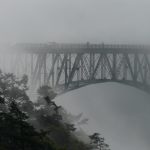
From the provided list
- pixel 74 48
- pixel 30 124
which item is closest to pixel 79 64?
pixel 74 48

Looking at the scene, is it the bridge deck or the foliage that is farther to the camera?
the bridge deck

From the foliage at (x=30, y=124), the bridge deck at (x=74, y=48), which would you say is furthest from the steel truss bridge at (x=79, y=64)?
the foliage at (x=30, y=124)

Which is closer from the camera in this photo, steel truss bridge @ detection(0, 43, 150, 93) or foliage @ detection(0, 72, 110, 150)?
foliage @ detection(0, 72, 110, 150)

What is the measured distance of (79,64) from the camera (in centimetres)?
7575

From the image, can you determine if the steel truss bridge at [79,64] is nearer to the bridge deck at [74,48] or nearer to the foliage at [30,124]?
the bridge deck at [74,48]

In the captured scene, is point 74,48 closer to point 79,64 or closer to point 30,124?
point 79,64

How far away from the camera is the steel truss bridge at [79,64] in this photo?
237ft

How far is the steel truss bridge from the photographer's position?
237ft

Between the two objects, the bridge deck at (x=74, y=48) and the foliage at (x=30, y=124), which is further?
the bridge deck at (x=74, y=48)

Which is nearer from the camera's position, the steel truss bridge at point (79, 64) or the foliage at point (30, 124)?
the foliage at point (30, 124)

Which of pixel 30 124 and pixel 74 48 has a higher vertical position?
pixel 74 48

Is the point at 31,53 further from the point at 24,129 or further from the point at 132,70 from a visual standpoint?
the point at 24,129

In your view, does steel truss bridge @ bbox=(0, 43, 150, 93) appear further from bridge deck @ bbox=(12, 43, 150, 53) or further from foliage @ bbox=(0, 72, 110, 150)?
foliage @ bbox=(0, 72, 110, 150)

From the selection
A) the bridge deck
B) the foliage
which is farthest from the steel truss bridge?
the foliage
